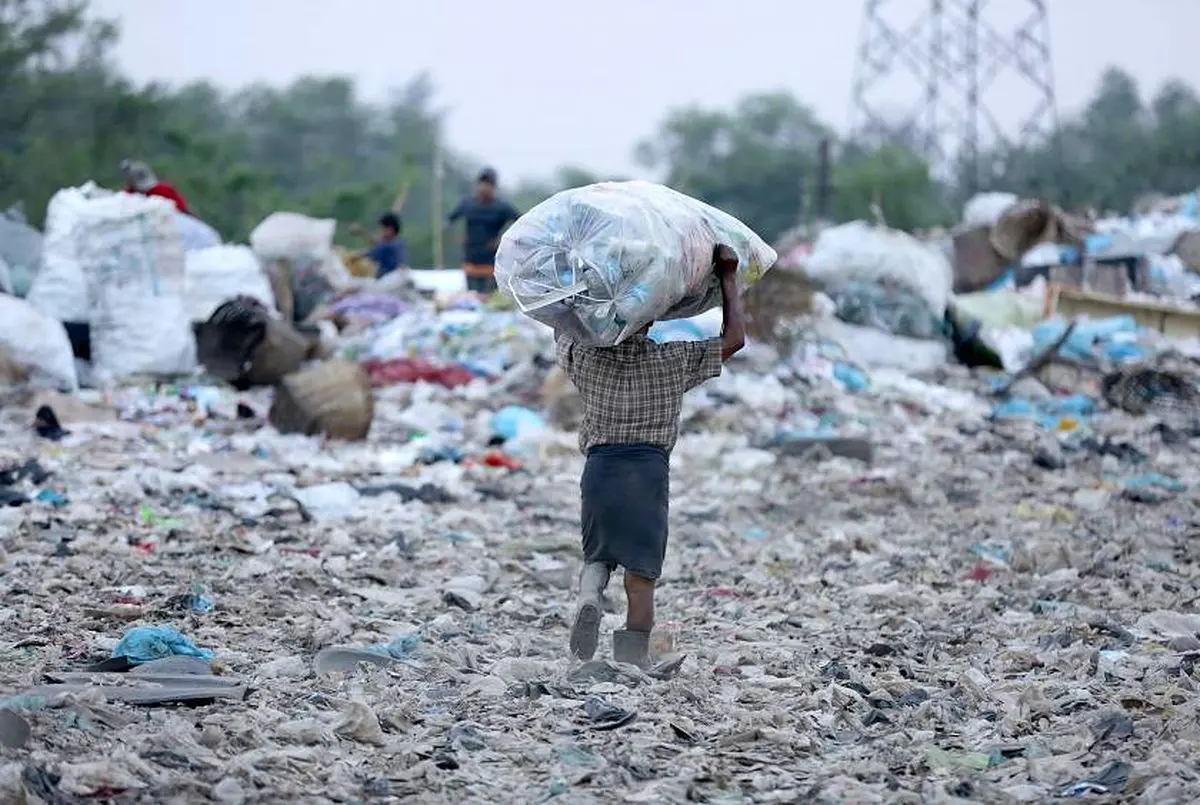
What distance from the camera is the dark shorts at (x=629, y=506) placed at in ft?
14.6

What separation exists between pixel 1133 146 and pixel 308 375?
28.0 meters

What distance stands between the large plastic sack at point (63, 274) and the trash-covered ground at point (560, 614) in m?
0.98

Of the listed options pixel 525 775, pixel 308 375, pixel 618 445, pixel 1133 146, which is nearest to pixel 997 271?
pixel 308 375

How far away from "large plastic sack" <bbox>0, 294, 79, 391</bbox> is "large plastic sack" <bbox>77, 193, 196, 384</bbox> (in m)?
0.50

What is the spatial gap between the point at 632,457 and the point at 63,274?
7.31 m

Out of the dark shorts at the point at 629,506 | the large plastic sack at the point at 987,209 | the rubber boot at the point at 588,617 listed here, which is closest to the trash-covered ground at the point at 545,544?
the rubber boot at the point at 588,617

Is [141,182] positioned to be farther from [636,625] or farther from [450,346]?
[636,625]

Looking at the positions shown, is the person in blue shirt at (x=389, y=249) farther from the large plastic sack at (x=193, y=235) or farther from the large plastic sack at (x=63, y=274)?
the large plastic sack at (x=63, y=274)

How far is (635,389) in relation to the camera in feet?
14.6

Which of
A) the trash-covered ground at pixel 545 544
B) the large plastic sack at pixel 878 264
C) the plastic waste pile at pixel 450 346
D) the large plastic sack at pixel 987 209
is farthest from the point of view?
the large plastic sack at pixel 987 209

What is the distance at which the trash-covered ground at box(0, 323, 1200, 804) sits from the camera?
3453mm

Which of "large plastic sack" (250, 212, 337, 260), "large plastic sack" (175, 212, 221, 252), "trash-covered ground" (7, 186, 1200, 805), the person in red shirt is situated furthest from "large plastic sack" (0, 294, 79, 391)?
A: "large plastic sack" (250, 212, 337, 260)

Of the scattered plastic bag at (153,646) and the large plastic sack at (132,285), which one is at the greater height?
the large plastic sack at (132,285)

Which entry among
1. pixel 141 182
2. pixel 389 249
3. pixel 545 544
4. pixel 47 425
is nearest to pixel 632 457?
pixel 545 544
